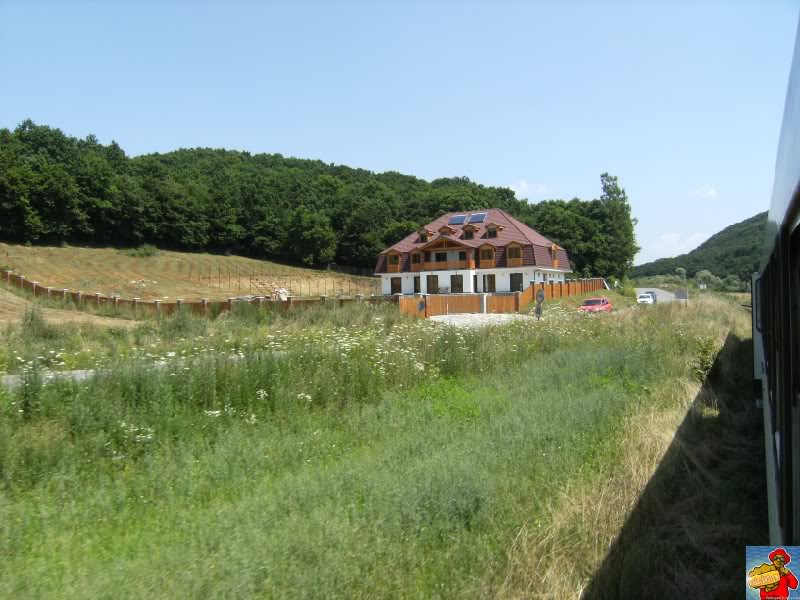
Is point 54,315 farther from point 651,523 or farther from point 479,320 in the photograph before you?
point 651,523

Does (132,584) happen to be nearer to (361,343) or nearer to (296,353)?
(296,353)

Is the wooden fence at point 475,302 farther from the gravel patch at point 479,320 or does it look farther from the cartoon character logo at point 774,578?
the cartoon character logo at point 774,578

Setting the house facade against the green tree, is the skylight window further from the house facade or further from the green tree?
the green tree

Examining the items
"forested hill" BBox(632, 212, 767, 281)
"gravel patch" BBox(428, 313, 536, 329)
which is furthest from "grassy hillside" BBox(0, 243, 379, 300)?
"forested hill" BBox(632, 212, 767, 281)

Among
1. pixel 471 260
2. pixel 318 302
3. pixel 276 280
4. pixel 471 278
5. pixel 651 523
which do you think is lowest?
pixel 651 523

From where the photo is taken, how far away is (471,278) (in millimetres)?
64125

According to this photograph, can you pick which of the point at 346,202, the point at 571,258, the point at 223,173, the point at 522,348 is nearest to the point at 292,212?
the point at 346,202

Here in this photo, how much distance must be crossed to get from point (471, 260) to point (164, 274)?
115 ft

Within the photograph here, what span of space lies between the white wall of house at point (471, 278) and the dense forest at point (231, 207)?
21.3 metres

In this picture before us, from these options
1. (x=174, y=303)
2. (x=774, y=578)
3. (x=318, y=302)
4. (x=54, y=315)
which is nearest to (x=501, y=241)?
(x=318, y=302)

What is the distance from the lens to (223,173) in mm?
106062

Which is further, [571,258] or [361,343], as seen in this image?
[571,258]

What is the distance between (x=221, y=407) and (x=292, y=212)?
8846 centimetres

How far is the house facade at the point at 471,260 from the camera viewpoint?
62.4m
